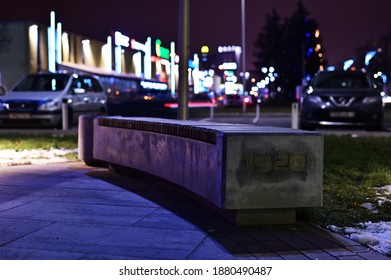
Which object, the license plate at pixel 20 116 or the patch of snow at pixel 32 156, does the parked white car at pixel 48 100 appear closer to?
the license plate at pixel 20 116

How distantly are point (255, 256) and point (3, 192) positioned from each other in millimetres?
3830

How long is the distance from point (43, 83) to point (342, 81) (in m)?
9.34

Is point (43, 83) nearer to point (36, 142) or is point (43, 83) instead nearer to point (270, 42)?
point (36, 142)

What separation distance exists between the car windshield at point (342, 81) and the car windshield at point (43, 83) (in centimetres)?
795

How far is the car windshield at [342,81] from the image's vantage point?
1664 centimetres

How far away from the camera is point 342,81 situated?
1680 cm

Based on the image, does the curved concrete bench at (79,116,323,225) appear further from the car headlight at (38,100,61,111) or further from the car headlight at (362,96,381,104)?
the car headlight at (38,100,61,111)

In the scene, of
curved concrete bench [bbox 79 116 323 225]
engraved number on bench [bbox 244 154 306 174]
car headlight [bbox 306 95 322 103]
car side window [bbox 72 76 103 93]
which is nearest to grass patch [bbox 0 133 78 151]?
car side window [bbox 72 76 103 93]

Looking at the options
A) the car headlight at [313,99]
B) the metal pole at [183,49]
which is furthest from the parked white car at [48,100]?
the metal pole at [183,49]

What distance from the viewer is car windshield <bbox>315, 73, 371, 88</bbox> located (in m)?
16.6

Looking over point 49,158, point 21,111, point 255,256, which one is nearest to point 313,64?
point 21,111

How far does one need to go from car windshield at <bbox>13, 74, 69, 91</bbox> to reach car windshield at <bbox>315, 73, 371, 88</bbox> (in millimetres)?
7952
